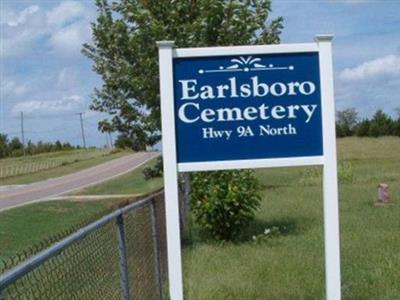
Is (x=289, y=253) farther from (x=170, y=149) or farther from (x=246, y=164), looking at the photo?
(x=170, y=149)

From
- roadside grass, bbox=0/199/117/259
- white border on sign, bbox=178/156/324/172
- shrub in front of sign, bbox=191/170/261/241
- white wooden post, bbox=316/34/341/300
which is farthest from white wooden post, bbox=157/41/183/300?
shrub in front of sign, bbox=191/170/261/241

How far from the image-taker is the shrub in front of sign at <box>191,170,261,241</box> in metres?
12.4

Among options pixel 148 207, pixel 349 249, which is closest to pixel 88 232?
pixel 148 207

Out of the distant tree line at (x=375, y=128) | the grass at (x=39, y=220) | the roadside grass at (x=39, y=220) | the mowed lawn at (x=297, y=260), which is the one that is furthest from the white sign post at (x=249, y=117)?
the distant tree line at (x=375, y=128)

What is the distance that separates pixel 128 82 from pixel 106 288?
8195mm

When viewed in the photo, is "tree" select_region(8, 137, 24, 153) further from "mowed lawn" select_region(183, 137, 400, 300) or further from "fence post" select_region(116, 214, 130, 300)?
"fence post" select_region(116, 214, 130, 300)

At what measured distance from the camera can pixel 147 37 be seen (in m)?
13.0

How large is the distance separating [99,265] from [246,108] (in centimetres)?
173

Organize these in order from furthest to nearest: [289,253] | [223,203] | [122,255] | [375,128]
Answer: [375,128]
[223,203]
[289,253]
[122,255]

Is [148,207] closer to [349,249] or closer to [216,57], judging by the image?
[216,57]

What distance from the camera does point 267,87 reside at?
6172mm

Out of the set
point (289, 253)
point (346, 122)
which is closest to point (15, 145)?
point (346, 122)

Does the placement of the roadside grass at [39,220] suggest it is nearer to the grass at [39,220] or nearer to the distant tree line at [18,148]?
the grass at [39,220]

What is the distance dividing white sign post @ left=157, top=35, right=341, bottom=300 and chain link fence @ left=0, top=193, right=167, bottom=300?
1.76ft
